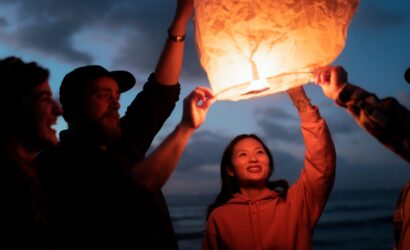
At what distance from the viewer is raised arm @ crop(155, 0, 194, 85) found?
2.44 metres

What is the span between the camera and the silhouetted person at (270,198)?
103 inches

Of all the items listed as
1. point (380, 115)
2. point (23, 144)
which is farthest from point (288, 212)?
point (23, 144)

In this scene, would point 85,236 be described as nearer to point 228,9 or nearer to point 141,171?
point 141,171

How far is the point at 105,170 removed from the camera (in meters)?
1.94

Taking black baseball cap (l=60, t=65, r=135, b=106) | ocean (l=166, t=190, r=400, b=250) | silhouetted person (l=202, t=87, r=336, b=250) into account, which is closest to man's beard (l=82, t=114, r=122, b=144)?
black baseball cap (l=60, t=65, r=135, b=106)

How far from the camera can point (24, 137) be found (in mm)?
1780

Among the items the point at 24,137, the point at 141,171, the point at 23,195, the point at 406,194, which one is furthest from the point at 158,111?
the point at 406,194

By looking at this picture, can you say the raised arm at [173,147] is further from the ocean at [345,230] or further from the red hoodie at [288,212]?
the ocean at [345,230]

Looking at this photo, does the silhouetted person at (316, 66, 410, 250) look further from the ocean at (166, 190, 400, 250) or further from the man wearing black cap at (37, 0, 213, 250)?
the ocean at (166, 190, 400, 250)

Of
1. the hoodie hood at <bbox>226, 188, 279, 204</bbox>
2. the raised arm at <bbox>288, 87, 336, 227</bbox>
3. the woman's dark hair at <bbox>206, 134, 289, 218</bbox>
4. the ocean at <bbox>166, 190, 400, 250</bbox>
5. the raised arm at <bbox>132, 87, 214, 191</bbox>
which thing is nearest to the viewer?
the raised arm at <bbox>132, 87, 214, 191</bbox>

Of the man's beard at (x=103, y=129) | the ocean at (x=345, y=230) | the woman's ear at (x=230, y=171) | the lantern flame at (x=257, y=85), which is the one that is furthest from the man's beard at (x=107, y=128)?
the ocean at (x=345, y=230)

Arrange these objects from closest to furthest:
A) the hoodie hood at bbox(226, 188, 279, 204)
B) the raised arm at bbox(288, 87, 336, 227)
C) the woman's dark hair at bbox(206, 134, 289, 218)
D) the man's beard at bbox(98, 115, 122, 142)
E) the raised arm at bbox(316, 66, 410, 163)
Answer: the raised arm at bbox(316, 66, 410, 163), the man's beard at bbox(98, 115, 122, 142), the raised arm at bbox(288, 87, 336, 227), the hoodie hood at bbox(226, 188, 279, 204), the woman's dark hair at bbox(206, 134, 289, 218)

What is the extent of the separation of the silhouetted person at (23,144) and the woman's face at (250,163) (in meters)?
1.57

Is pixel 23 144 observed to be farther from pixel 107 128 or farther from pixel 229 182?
pixel 229 182
